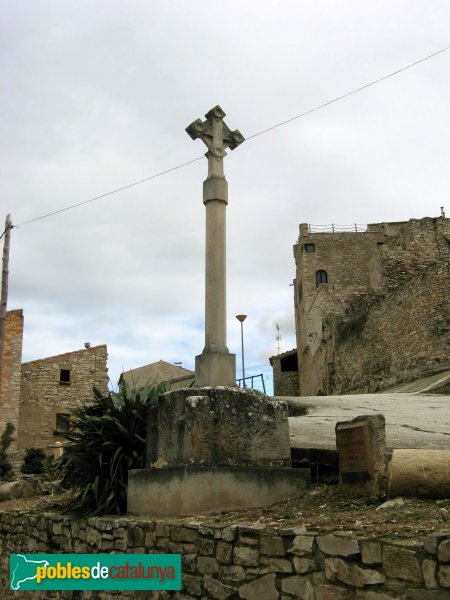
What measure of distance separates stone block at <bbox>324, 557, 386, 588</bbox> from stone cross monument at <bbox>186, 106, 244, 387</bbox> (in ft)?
7.99

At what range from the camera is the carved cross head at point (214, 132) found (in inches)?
258

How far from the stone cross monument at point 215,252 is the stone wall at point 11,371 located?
2230cm

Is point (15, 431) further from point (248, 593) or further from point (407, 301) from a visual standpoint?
point (248, 593)

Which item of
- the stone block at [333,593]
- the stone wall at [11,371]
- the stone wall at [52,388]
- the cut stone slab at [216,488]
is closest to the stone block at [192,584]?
the cut stone slab at [216,488]

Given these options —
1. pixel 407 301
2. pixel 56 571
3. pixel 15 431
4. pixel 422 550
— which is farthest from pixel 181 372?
pixel 422 550

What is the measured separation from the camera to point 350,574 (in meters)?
3.49

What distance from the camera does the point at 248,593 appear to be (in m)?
4.09

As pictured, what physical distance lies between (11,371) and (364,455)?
82.7 ft

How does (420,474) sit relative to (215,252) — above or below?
below

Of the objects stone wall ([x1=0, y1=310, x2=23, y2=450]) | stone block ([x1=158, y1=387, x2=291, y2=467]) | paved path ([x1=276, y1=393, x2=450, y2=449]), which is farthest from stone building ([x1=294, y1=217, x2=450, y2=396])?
stone block ([x1=158, y1=387, x2=291, y2=467])

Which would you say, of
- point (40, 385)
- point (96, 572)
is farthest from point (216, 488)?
point (40, 385)

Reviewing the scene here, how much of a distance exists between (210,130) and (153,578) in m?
4.27

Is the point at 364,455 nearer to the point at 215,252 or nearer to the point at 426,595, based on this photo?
the point at 426,595

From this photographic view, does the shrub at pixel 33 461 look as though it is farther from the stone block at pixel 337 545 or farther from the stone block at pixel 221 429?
the stone block at pixel 337 545
